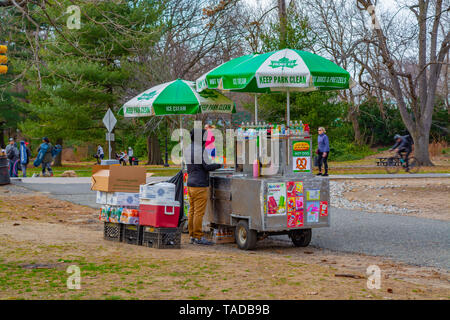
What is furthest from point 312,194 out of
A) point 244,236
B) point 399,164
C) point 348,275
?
point 399,164

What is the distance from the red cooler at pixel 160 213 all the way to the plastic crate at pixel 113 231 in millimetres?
738

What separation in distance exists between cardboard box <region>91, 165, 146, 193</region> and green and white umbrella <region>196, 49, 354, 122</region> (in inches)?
80.3

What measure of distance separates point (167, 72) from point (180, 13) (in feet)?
12.7

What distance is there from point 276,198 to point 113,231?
2865 millimetres

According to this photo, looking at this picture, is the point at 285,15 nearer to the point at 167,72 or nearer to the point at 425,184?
the point at 167,72

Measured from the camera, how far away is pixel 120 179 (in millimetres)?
10047

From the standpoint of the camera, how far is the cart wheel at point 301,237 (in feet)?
33.6

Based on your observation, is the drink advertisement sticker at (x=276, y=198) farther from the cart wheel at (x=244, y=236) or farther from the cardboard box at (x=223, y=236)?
the cardboard box at (x=223, y=236)

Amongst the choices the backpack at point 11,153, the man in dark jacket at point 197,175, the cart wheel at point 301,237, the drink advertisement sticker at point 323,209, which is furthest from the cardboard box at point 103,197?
the backpack at point 11,153

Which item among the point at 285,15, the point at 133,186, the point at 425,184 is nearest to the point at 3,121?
the point at 285,15

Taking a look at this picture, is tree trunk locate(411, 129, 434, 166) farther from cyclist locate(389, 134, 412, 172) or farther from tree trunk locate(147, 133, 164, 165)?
tree trunk locate(147, 133, 164, 165)

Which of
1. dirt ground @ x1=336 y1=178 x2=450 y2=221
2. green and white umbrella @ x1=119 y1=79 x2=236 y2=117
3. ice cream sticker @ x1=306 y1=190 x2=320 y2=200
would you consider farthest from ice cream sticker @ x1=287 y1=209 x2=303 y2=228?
dirt ground @ x1=336 y1=178 x2=450 y2=221

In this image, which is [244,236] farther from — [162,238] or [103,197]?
[103,197]
